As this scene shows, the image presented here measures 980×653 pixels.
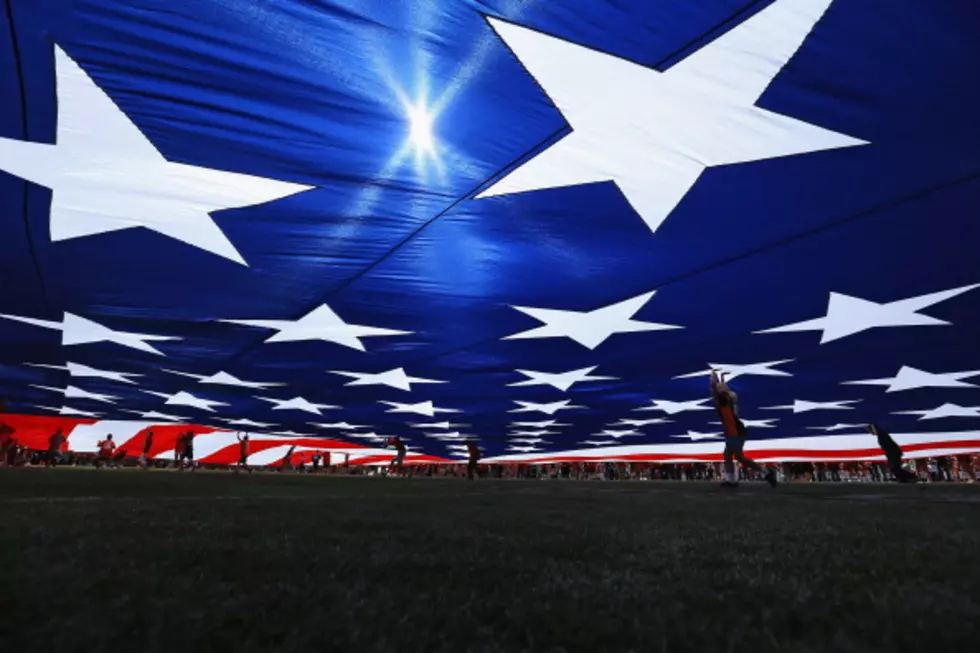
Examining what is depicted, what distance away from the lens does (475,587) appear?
1.33m

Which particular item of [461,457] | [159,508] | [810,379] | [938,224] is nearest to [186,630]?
[159,508]

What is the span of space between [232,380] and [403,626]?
45.4ft

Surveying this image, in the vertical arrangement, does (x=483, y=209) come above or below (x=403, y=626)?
above

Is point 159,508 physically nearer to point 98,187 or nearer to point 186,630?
point 186,630

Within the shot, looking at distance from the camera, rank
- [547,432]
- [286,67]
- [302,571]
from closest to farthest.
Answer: [302,571] < [286,67] < [547,432]

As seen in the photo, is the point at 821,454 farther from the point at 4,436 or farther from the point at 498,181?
the point at 4,436

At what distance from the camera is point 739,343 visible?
9242 millimetres

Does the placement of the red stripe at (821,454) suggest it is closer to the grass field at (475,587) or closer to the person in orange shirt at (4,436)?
the grass field at (475,587)

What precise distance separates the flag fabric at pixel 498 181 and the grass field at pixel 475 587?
10.2 ft

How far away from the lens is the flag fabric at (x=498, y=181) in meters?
3.49

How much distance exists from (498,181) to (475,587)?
13.6ft

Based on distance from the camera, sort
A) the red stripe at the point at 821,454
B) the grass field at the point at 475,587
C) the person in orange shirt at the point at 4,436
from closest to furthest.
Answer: the grass field at the point at 475,587
the person in orange shirt at the point at 4,436
the red stripe at the point at 821,454

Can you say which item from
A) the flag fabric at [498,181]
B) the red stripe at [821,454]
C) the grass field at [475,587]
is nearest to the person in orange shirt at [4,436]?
the flag fabric at [498,181]

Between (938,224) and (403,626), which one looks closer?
(403,626)
